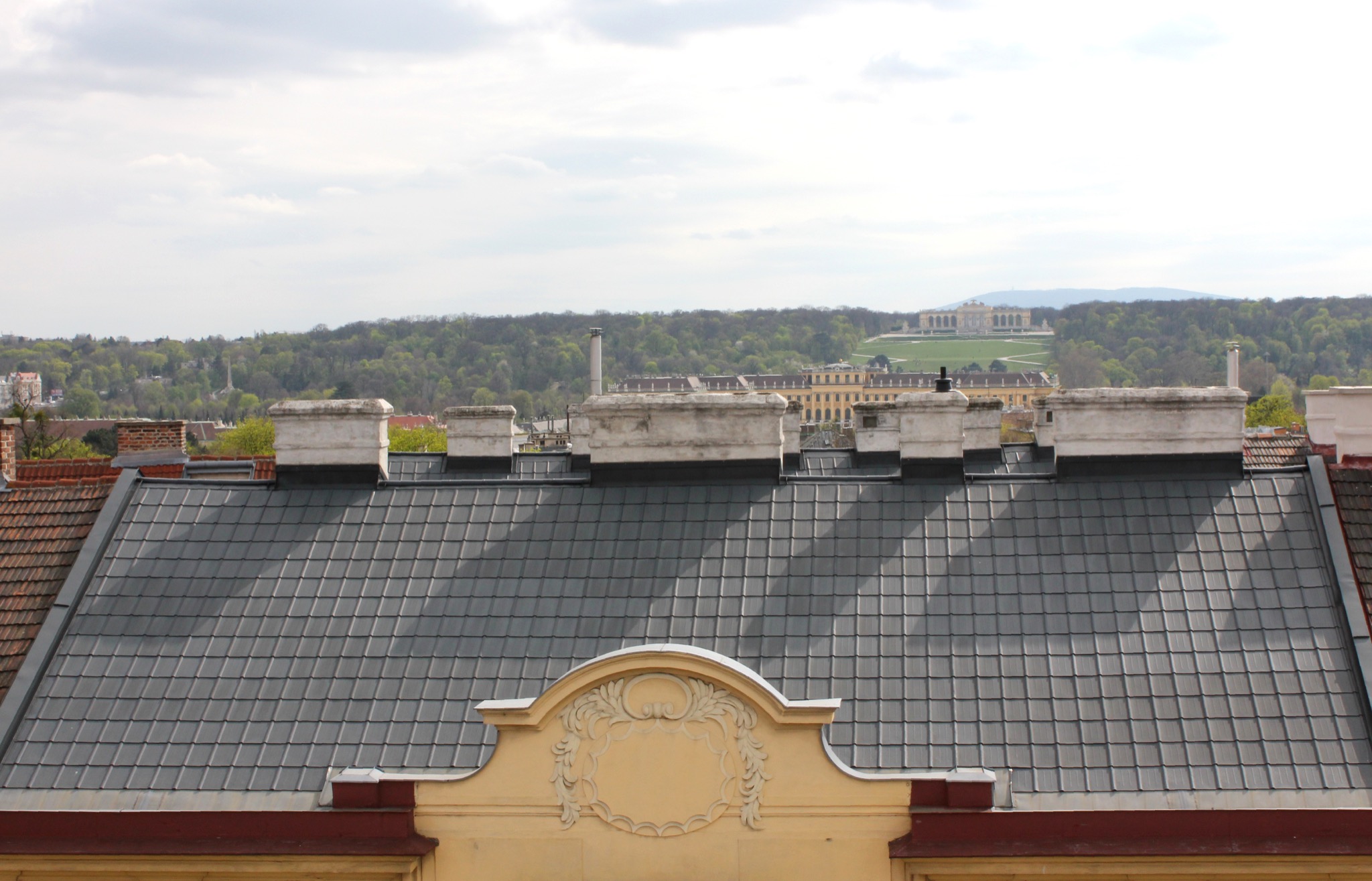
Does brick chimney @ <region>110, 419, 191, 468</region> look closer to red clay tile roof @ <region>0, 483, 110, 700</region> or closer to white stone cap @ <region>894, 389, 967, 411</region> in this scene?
red clay tile roof @ <region>0, 483, 110, 700</region>

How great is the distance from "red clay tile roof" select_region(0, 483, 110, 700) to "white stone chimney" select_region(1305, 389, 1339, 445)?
1444 centimetres

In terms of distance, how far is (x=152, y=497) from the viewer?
13445mm

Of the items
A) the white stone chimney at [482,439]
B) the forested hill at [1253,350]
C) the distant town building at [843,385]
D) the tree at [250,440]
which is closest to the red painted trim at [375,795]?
the white stone chimney at [482,439]

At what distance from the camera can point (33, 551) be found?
42.9 ft

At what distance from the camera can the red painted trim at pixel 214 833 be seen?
1007 centimetres

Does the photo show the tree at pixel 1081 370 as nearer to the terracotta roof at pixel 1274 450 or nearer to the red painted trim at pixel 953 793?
the terracotta roof at pixel 1274 450

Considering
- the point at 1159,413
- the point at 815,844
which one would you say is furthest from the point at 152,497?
the point at 1159,413

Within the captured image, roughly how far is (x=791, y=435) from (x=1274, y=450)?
49.0 feet

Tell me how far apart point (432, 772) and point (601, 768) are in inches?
61.8

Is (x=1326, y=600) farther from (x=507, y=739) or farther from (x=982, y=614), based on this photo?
(x=507, y=739)

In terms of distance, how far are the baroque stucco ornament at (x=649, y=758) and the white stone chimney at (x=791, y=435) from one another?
626cm

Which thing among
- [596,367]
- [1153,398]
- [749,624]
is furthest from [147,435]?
[1153,398]

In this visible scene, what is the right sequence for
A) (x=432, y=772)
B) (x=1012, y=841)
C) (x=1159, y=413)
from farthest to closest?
1. (x=1159, y=413)
2. (x=432, y=772)
3. (x=1012, y=841)

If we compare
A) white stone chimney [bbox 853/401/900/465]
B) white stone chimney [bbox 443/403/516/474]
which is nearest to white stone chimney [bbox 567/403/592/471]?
white stone chimney [bbox 443/403/516/474]
